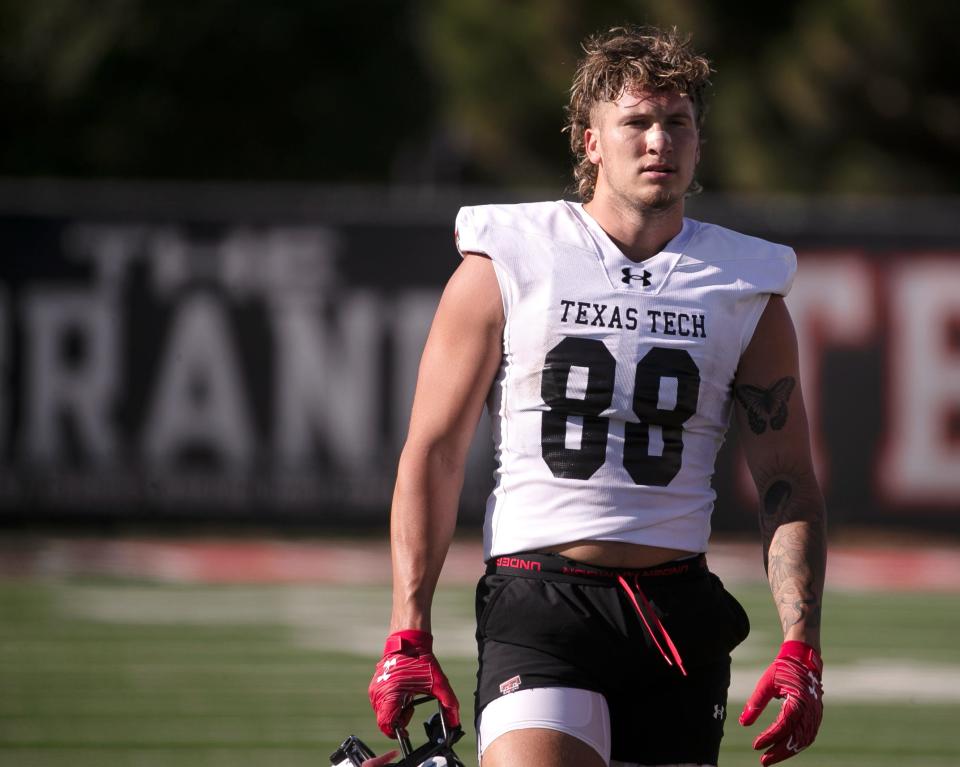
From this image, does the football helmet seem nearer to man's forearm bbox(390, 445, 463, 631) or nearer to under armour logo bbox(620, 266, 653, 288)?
man's forearm bbox(390, 445, 463, 631)

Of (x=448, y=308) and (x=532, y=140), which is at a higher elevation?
(x=532, y=140)

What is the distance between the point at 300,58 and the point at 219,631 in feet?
88.5

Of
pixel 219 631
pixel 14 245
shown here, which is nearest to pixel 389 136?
pixel 14 245

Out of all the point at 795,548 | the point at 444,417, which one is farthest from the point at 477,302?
the point at 795,548

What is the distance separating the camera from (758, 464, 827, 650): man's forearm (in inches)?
147

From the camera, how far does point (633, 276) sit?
3744 millimetres

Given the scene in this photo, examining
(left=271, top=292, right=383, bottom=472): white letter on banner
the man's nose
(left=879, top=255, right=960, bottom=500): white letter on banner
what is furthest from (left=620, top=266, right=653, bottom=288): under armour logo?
(left=879, top=255, right=960, bottom=500): white letter on banner

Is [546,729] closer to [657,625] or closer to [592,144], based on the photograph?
[657,625]

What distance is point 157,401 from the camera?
1498 centimetres

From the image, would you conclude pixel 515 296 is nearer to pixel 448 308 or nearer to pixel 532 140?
pixel 448 308

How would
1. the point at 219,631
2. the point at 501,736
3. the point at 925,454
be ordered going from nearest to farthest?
the point at 501,736 → the point at 219,631 → the point at 925,454

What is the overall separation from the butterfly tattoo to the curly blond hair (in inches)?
22.9

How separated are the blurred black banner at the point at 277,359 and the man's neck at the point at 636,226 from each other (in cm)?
1111

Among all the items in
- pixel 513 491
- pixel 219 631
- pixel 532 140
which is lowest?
pixel 219 631
